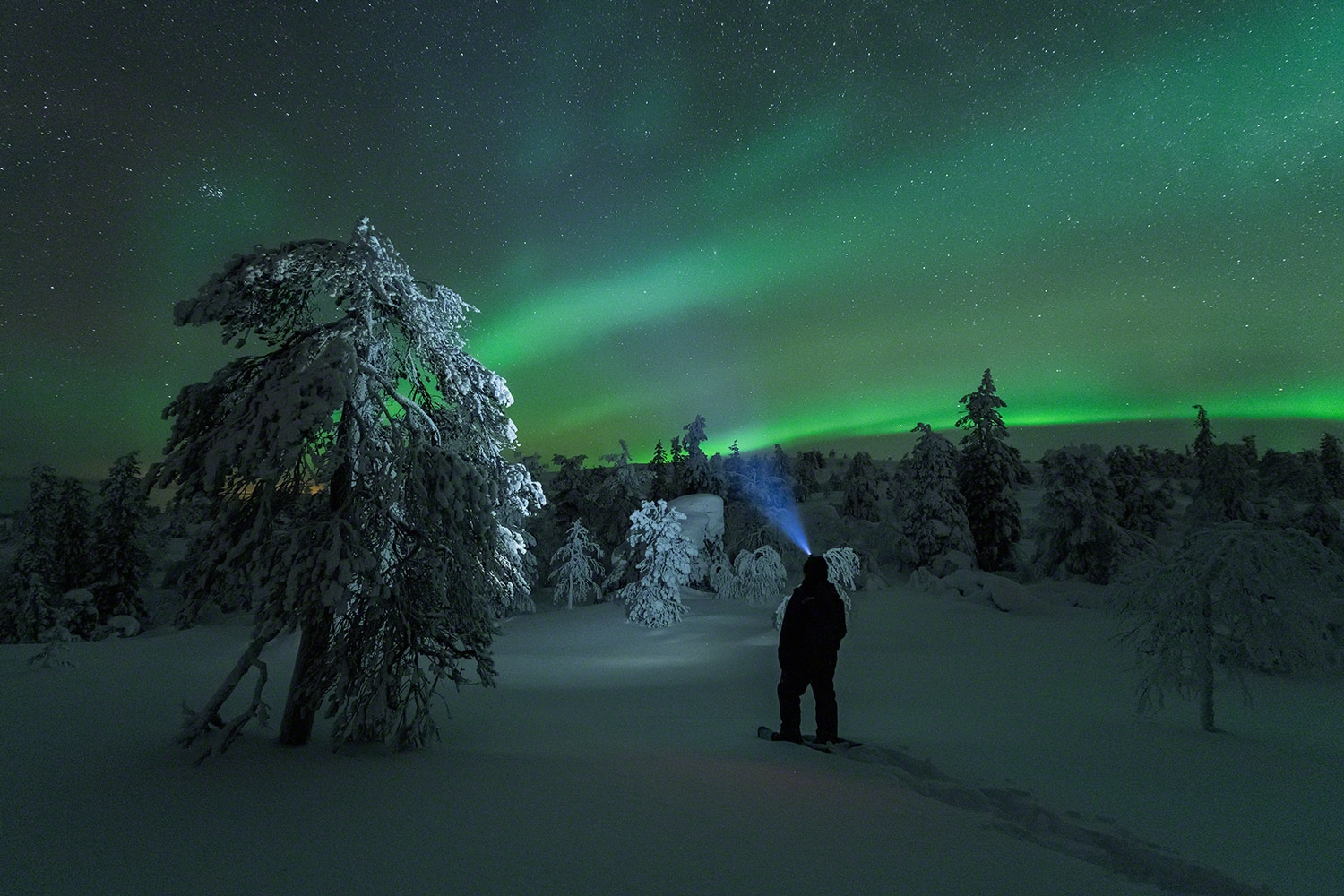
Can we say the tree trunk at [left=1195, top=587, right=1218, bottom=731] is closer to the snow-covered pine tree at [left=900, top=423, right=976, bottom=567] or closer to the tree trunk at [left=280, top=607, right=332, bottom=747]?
the tree trunk at [left=280, top=607, right=332, bottom=747]

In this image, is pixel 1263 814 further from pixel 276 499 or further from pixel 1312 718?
pixel 276 499

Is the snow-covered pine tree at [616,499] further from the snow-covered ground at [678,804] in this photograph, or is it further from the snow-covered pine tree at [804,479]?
the snow-covered ground at [678,804]

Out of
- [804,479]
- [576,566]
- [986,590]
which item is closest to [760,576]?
[986,590]

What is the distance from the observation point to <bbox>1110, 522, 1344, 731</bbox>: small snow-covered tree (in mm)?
8445

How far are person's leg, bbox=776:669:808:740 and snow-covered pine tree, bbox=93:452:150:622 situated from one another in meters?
42.7

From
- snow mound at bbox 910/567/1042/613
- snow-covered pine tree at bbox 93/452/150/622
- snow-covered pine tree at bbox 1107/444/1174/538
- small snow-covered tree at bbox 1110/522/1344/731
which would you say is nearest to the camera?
small snow-covered tree at bbox 1110/522/1344/731

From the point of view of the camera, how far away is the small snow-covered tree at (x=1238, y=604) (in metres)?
A: 8.45

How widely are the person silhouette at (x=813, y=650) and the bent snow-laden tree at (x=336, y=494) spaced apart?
12.3 feet

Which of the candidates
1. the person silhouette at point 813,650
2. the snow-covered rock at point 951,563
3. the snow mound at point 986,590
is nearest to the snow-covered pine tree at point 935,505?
the snow-covered rock at point 951,563

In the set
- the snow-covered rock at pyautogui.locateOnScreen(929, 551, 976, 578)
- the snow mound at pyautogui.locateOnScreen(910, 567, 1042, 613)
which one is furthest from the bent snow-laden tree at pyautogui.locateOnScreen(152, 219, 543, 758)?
the snow-covered rock at pyautogui.locateOnScreen(929, 551, 976, 578)

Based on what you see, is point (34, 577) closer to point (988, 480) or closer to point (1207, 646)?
point (1207, 646)

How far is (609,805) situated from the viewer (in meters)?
4.98

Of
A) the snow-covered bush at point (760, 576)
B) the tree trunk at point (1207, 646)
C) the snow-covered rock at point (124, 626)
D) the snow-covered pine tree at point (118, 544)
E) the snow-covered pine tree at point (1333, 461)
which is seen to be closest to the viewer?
the tree trunk at point (1207, 646)

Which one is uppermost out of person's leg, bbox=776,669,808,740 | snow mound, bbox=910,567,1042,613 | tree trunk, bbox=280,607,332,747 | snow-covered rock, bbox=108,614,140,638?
tree trunk, bbox=280,607,332,747
